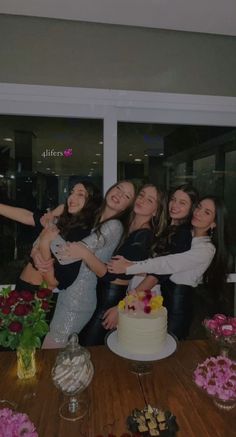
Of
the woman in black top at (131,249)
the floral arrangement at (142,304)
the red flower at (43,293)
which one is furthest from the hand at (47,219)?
the floral arrangement at (142,304)

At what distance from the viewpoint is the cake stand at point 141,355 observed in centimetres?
134

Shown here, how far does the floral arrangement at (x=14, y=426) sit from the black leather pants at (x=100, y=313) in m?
0.96

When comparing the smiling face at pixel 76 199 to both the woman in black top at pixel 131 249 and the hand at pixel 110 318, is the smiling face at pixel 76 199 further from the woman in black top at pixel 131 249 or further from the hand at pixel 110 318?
the hand at pixel 110 318

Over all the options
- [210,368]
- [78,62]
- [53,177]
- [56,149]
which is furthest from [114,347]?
[78,62]

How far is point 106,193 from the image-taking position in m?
1.92

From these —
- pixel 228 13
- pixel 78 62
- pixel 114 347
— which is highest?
pixel 228 13

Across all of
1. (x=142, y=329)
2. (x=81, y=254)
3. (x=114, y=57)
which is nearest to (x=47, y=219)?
(x=81, y=254)

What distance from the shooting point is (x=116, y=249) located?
1.89 m

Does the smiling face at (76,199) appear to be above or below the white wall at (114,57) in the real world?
below

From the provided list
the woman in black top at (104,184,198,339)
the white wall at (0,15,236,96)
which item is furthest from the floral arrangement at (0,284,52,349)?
the white wall at (0,15,236,96)

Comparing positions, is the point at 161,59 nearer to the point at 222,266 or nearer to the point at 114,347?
the point at 222,266

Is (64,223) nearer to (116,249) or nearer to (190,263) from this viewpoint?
(116,249)

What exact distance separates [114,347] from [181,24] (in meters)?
1.85

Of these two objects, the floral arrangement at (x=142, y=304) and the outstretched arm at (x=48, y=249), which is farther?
the outstretched arm at (x=48, y=249)
